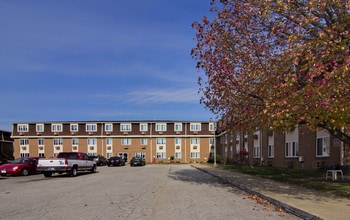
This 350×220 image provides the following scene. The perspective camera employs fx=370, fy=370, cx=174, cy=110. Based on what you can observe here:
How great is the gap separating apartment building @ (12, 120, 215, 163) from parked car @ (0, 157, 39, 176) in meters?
40.8

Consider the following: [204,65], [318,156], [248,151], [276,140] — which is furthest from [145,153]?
[204,65]

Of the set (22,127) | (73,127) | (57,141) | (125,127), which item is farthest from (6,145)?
(125,127)

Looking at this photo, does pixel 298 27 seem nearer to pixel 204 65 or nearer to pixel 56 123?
pixel 204 65

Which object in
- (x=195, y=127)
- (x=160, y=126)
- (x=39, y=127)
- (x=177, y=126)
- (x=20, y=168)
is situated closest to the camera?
(x=20, y=168)

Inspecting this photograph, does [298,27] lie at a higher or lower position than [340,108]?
higher

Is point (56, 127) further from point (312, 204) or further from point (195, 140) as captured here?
point (312, 204)

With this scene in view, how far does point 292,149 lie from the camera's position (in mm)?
34312

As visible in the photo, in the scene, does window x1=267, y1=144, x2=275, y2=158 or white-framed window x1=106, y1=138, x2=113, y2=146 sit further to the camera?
white-framed window x1=106, y1=138, x2=113, y2=146

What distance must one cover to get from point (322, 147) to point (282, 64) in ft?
59.1

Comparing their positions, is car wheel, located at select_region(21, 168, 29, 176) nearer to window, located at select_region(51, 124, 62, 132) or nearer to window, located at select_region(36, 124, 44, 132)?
window, located at select_region(51, 124, 62, 132)

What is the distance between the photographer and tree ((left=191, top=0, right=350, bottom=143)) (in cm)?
1067

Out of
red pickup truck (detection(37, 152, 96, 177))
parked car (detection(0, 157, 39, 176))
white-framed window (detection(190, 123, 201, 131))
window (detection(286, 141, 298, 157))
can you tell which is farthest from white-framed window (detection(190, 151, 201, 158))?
red pickup truck (detection(37, 152, 96, 177))

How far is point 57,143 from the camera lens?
7212 cm

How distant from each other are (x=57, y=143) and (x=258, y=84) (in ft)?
212
